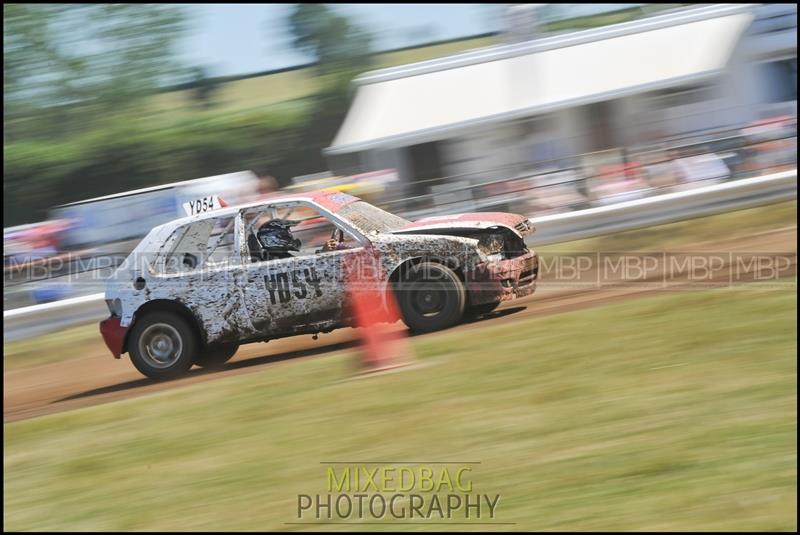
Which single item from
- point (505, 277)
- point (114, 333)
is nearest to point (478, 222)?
point (505, 277)

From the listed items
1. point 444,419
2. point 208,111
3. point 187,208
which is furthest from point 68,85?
point 187,208

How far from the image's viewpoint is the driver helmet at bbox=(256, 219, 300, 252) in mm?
2924

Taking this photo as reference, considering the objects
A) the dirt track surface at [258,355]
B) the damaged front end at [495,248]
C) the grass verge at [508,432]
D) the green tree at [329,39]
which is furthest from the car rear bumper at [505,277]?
the green tree at [329,39]

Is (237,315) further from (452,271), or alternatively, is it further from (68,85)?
(68,85)

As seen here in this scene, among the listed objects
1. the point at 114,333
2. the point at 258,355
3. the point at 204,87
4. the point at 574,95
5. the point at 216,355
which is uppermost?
the point at 204,87

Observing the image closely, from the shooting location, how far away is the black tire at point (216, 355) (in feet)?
21.2

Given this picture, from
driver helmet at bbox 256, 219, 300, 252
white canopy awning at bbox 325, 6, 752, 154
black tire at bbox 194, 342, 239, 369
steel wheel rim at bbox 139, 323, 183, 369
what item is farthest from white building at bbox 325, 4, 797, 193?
steel wheel rim at bbox 139, 323, 183, 369

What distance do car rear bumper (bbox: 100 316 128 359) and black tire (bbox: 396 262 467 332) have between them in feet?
11.8

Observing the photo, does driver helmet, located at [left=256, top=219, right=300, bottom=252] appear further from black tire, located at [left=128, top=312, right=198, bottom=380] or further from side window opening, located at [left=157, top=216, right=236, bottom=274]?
black tire, located at [left=128, top=312, right=198, bottom=380]

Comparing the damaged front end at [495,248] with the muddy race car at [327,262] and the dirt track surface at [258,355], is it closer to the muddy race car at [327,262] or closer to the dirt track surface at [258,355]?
the muddy race car at [327,262]

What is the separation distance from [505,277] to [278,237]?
0.94 meters

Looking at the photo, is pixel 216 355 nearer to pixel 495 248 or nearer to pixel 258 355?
pixel 258 355

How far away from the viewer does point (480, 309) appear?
2979 millimetres

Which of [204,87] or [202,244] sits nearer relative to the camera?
[202,244]
